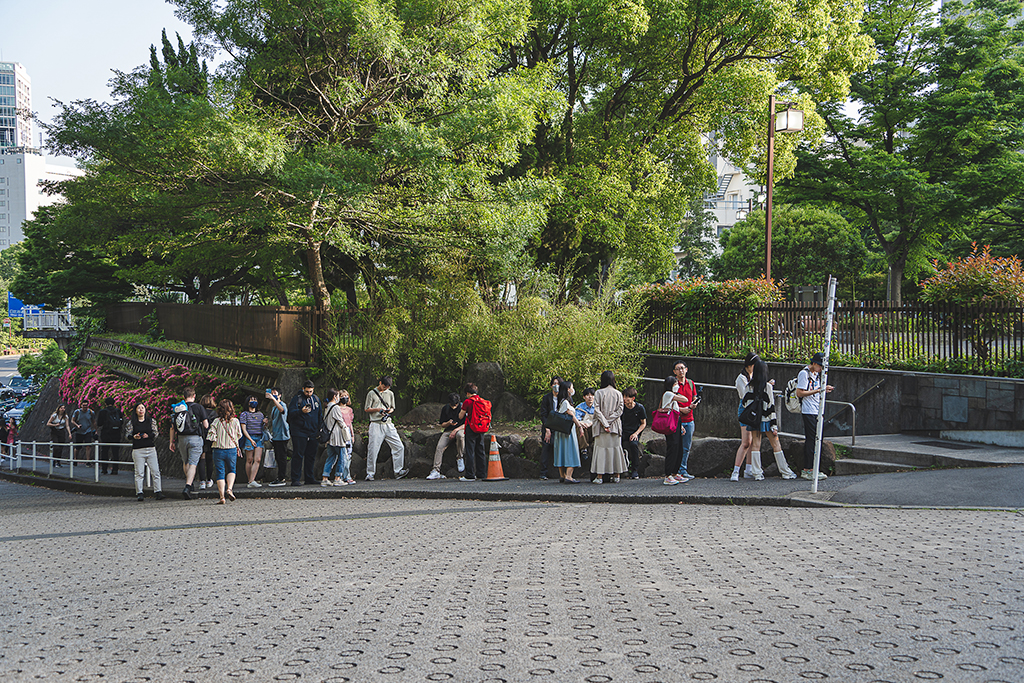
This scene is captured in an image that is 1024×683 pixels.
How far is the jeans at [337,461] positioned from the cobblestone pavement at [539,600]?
13.0 feet

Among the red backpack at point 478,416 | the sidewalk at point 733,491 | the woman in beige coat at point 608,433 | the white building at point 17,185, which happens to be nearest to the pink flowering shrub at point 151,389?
the sidewalk at point 733,491

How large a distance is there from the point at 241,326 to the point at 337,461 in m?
8.65

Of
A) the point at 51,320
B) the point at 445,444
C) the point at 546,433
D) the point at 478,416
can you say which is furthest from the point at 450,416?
the point at 51,320

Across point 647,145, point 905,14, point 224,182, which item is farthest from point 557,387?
point 905,14

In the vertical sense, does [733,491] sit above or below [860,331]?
below

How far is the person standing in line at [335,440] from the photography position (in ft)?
45.7

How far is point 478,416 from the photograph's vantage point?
13641 millimetres

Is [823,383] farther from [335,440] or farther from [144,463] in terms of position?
[144,463]

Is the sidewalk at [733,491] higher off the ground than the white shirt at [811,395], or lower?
lower

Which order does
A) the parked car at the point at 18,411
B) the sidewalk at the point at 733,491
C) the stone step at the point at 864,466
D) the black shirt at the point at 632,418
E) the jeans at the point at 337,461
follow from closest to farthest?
the sidewalk at the point at 733,491 < the stone step at the point at 864,466 < the black shirt at the point at 632,418 < the jeans at the point at 337,461 < the parked car at the point at 18,411

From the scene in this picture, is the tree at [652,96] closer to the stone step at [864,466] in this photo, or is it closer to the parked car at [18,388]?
the stone step at [864,466]

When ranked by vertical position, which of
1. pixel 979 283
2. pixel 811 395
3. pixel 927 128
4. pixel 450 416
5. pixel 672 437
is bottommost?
pixel 672 437

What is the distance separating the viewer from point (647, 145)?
77.7ft

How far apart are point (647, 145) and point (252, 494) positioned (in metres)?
15.6
